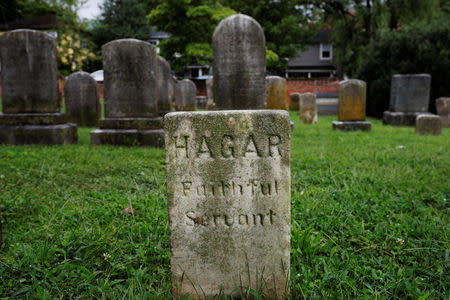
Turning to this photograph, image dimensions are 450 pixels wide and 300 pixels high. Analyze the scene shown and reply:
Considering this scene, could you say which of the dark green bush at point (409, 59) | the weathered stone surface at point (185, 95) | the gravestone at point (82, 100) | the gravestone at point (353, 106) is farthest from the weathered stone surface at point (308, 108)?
the gravestone at point (82, 100)

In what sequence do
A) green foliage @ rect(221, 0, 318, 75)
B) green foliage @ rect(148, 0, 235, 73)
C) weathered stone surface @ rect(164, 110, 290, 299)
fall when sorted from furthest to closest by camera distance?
green foliage @ rect(221, 0, 318, 75) < green foliage @ rect(148, 0, 235, 73) < weathered stone surface @ rect(164, 110, 290, 299)

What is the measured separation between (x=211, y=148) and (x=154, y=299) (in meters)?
0.88

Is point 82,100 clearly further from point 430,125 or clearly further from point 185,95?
point 430,125

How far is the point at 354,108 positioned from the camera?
375 inches

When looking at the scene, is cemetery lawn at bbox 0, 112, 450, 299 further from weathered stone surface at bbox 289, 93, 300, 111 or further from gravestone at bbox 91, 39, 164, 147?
weathered stone surface at bbox 289, 93, 300, 111

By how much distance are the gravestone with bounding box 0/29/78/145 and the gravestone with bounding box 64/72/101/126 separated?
367 cm

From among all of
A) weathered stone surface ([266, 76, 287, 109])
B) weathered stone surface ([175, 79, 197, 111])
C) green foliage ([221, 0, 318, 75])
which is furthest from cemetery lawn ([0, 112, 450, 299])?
green foliage ([221, 0, 318, 75])

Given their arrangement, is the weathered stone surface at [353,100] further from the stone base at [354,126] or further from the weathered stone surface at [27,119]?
the weathered stone surface at [27,119]

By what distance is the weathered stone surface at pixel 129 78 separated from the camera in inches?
243

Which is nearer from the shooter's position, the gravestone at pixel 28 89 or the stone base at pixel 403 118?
the gravestone at pixel 28 89

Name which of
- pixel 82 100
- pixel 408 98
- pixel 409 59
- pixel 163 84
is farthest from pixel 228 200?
pixel 409 59

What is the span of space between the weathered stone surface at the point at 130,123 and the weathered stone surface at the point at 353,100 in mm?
5973

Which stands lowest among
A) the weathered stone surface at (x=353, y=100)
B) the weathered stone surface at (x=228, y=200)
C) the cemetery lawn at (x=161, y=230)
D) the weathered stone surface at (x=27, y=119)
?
the cemetery lawn at (x=161, y=230)

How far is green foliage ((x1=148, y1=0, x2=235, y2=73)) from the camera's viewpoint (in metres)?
21.9
